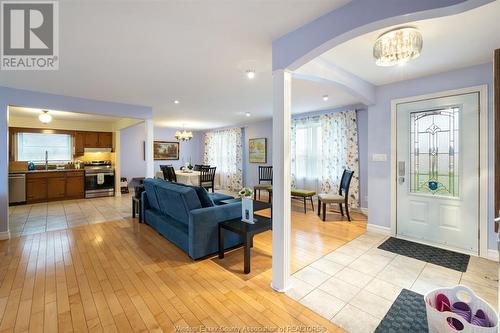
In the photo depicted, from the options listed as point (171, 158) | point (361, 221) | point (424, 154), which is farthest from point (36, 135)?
point (424, 154)

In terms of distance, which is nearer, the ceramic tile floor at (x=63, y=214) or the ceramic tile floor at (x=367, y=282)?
the ceramic tile floor at (x=367, y=282)

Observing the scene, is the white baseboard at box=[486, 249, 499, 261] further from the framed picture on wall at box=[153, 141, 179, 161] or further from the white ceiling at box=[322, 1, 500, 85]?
the framed picture on wall at box=[153, 141, 179, 161]

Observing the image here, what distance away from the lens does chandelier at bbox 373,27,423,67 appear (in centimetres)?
187

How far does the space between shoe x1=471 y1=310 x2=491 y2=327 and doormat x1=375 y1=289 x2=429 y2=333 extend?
0.36 meters

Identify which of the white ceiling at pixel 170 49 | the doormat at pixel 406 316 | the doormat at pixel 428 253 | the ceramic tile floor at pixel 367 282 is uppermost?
the white ceiling at pixel 170 49

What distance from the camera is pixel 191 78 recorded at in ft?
10.5

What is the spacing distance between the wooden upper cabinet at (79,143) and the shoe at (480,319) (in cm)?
869

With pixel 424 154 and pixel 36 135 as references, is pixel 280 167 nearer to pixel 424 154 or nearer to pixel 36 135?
pixel 424 154

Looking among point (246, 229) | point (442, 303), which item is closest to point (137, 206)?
point (246, 229)

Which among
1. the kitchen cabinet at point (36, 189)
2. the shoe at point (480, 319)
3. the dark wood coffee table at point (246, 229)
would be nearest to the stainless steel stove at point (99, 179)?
the kitchen cabinet at point (36, 189)

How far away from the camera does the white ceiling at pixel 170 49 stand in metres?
1.67

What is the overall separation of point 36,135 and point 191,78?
6254mm

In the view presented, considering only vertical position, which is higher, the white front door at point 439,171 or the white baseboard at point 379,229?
the white front door at point 439,171

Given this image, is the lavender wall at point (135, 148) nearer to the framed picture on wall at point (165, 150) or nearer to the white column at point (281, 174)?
the framed picture on wall at point (165, 150)
